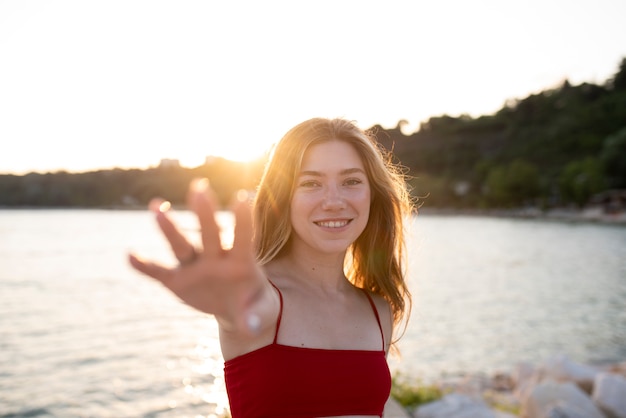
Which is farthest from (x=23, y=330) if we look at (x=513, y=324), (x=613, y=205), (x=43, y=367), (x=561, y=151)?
(x=561, y=151)

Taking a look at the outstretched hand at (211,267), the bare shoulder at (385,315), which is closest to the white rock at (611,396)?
the bare shoulder at (385,315)

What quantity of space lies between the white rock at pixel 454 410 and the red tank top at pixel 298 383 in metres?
4.34

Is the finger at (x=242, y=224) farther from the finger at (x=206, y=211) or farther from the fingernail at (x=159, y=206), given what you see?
the fingernail at (x=159, y=206)

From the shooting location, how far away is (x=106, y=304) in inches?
798

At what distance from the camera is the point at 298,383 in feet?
6.46

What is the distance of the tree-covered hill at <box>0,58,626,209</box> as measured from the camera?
77250 millimetres

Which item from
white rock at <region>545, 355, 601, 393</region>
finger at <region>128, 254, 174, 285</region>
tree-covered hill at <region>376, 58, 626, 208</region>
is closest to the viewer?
finger at <region>128, 254, 174, 285</region>

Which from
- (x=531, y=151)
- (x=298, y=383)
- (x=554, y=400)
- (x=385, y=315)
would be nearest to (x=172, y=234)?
(x=298, y=383)

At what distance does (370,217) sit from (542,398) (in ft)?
16.7

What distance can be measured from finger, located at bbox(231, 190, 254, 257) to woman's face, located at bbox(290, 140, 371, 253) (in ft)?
3.91

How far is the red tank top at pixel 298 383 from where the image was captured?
6.33 ft

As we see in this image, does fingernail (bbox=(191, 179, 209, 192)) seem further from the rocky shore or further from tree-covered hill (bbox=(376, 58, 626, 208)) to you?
tree-covered hill (bbox=(376, 58, 626, 208))

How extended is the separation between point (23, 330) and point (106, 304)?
4477mm

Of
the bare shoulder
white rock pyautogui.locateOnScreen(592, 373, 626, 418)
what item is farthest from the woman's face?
white rock pyautogui.locateOnScreen(592, 373, 626, 418)
